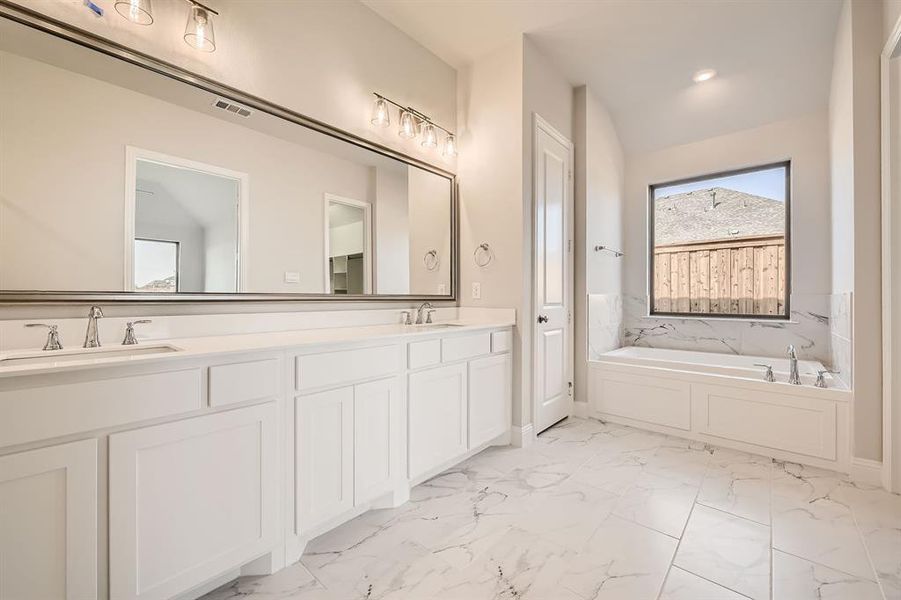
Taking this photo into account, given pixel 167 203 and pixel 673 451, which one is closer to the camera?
pixel 167 203

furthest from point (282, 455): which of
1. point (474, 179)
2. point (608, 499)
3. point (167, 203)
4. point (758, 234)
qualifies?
point (758, 234)

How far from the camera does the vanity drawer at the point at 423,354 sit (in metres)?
1.97

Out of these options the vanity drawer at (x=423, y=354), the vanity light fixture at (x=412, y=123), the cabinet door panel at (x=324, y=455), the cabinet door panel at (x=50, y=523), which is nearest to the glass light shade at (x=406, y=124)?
the vanity light fixture at (x=412, y=123)

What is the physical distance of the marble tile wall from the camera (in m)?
2.31

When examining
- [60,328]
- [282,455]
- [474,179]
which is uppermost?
[474,179]

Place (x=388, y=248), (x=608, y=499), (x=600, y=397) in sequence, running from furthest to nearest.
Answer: (x=600, y=397) → (x=388, y=248) → (x=608, y=499)

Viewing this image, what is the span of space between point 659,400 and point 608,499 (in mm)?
1277

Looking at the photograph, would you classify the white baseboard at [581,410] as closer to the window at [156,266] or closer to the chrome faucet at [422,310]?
the chrome faucet at [422,310]

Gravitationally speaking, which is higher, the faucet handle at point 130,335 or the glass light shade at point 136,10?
the glass light shade at point 136,10

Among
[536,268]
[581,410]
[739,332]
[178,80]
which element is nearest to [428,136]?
[536,268]

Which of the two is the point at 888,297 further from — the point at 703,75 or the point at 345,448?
the point at 345,448

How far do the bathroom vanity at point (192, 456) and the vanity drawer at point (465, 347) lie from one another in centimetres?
22

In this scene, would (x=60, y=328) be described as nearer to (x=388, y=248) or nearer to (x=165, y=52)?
(x=165, y=52)

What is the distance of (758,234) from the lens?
138 inches
